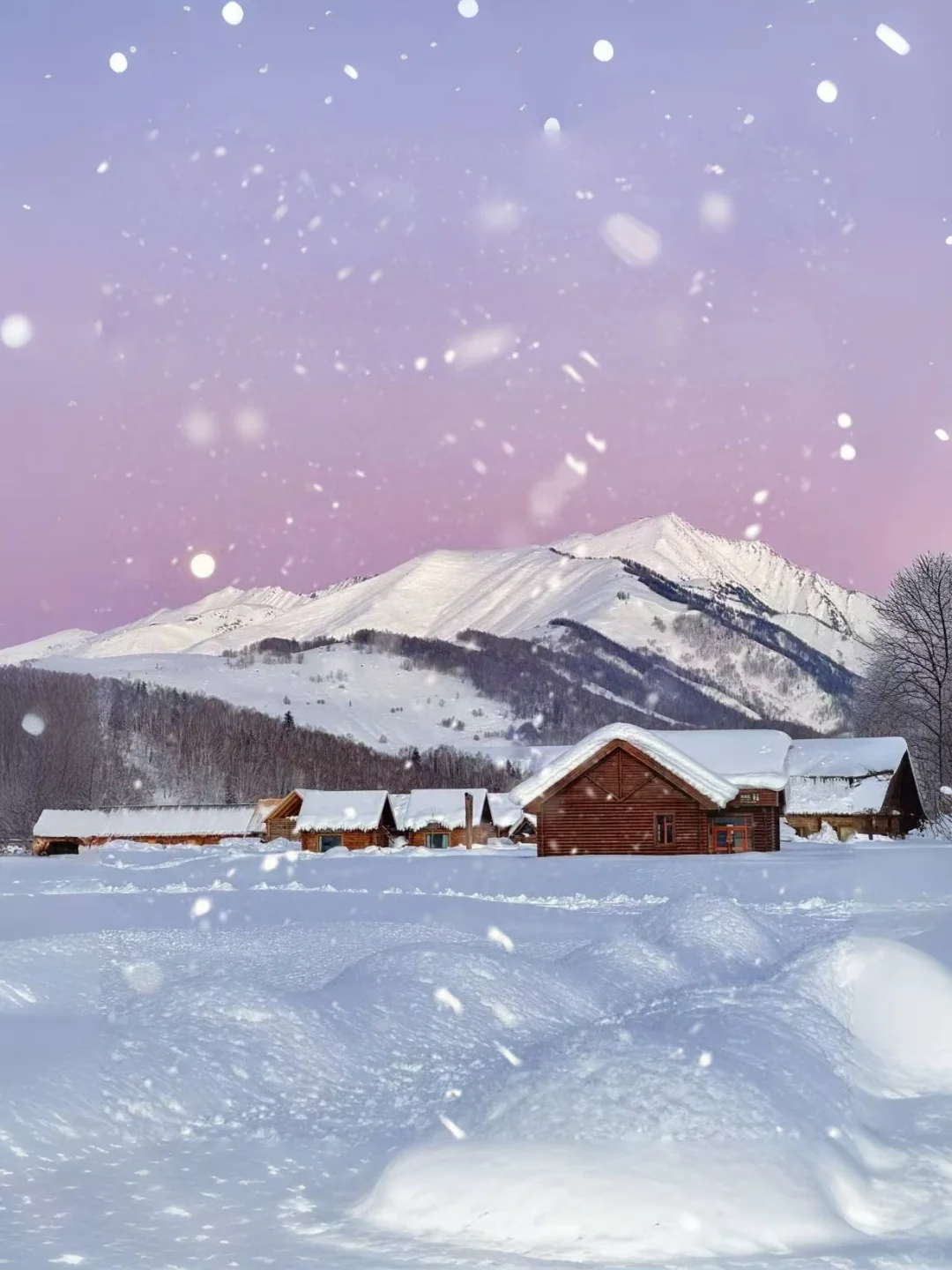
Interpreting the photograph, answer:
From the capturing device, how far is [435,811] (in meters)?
75.1

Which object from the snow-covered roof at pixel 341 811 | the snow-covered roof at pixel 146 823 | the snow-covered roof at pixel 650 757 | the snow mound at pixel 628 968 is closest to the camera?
the snow mound at pixel 628 968

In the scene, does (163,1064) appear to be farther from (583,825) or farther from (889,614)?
(889,614)

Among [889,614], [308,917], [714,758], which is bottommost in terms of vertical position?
[308,917]

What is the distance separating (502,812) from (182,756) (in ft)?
365

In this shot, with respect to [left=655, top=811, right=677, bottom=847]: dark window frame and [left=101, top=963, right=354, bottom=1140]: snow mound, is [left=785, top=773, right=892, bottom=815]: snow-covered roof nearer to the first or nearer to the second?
[left=655, top=811, right=677, bottom=847]: dark window frame

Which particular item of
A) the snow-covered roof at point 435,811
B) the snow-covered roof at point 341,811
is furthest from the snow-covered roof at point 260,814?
the snow-covered roof at point 341,811

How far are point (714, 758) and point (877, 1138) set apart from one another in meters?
41.3

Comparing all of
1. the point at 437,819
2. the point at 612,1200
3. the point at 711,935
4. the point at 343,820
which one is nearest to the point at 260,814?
the point at 437,819

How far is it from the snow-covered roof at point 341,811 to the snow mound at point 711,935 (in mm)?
52116

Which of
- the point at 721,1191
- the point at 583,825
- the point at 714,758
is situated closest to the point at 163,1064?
the point at 721,1191

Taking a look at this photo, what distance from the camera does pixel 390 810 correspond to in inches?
2955

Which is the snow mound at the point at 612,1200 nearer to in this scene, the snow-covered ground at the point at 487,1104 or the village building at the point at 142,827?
the snow-covered ground at the point at 487,1104

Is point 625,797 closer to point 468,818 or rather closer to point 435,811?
point 435,811

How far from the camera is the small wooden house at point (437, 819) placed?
7488cm
